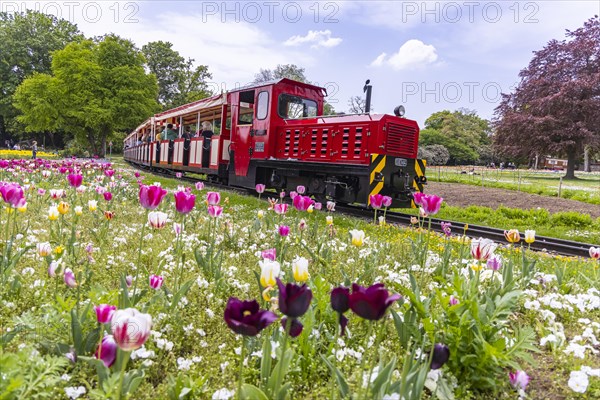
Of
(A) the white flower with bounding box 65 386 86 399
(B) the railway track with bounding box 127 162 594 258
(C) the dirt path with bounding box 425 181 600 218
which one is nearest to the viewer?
(A) the white flower with bounding box 65 386 86 399

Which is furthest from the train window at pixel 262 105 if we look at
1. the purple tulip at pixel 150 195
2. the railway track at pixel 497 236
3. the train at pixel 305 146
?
the purple tulip at pixel 150 195

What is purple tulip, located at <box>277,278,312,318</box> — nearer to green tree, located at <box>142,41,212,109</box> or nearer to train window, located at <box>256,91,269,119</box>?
train window, located at <box>256,91,269,119</box>

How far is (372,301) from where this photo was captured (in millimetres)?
1224

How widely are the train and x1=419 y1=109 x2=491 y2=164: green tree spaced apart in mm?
55039

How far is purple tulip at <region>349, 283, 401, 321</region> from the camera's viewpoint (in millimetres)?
1219

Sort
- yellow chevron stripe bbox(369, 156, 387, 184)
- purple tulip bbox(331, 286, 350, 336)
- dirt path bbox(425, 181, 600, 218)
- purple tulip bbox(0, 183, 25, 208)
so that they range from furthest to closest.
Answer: dirt path bbox(425, 181, 600, 218), yellow chevron stripe bbox(369, 156, 387, 184), purple tulip bbox(0, 183, 25, 208), purple tulip bbox(331, 286, 350, 336)

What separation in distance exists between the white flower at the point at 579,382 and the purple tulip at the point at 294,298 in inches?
60.8

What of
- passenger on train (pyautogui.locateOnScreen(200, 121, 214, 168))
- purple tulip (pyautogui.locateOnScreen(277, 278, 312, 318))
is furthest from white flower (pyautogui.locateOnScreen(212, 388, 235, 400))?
passenger on train (pyautogui.locateOnScreen(200, 121, 214, 168))

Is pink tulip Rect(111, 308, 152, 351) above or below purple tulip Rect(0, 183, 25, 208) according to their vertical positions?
below

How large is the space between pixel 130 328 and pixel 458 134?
7519cm

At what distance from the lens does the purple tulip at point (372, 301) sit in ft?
4.00

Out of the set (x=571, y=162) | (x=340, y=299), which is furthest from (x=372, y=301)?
(x=571, y=162)

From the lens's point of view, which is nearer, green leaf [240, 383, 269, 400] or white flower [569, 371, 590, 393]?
green leaf [240, 383, 269, 400]

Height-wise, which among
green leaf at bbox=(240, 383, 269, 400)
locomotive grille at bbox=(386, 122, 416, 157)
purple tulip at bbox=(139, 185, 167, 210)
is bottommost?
green leaf at bbox=(240, 383, 269, 400)
